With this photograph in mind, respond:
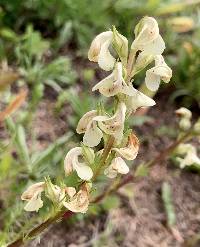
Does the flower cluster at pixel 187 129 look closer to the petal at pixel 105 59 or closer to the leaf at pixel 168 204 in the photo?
the leaf at pixel 168 204

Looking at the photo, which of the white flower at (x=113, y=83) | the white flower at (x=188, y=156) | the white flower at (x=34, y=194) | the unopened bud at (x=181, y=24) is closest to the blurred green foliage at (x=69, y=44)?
the unopened bud at (x=181, y=24)

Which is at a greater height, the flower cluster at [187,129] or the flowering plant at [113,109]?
the flowering plant at [113,109]

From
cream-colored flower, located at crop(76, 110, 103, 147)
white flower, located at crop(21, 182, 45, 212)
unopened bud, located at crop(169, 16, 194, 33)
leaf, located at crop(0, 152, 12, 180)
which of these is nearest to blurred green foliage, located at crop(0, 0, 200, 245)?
unopened bud, located at crop(169, 16, 194, 33)

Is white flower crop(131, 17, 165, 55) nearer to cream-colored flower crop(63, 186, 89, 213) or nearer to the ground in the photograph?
cream-colored flower crop(63, 186, 89, 213)

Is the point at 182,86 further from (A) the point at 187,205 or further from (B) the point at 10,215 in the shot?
(B) the point at 10,215

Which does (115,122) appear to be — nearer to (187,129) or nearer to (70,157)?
(70,157)
